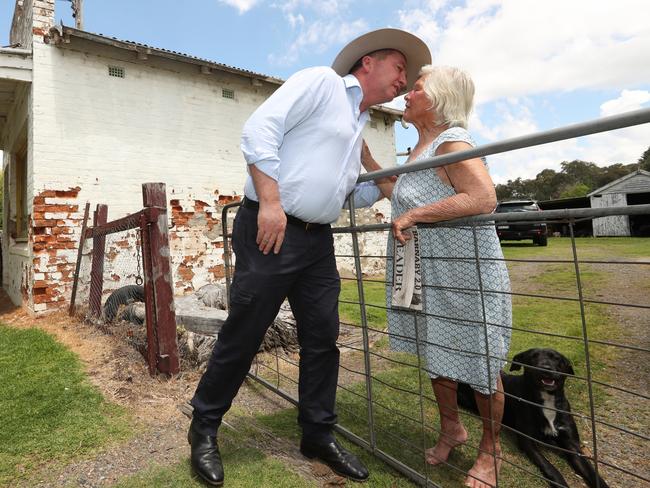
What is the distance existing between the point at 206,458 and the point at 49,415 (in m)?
1.36

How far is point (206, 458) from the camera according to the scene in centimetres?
191

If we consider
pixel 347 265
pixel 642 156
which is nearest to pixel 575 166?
pixel 642 156

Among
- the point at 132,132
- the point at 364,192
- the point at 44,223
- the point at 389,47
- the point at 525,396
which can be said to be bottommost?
the point at 525,396

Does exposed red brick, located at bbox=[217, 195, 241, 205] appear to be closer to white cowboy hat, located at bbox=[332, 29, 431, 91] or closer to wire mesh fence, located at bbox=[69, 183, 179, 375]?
wire mesh fence, located at bbox=[69, 183, 179, 375]

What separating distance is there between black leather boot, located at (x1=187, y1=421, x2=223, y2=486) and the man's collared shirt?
1131 millimetres

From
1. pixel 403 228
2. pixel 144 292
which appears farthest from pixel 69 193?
pixel 403 228

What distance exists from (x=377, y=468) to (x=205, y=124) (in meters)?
7.45

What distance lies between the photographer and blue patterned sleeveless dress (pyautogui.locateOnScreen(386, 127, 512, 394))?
1.78 metres

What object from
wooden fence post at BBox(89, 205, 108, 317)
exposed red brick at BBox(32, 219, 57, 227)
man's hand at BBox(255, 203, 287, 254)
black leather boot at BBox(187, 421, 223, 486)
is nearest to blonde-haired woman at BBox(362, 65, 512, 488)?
man's hand at BBox(255, 203, 287, 254)

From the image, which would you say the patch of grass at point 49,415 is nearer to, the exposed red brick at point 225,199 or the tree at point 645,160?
the exposed red brick at point 225,199

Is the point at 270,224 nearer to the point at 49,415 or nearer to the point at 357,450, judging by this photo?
the point at 357,450

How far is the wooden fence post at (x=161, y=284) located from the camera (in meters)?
3.16

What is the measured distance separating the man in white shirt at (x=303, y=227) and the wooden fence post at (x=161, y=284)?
1.28 m

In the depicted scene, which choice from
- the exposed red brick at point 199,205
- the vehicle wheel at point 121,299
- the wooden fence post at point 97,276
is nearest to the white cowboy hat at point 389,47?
the vehicle wheel at point 121,299
